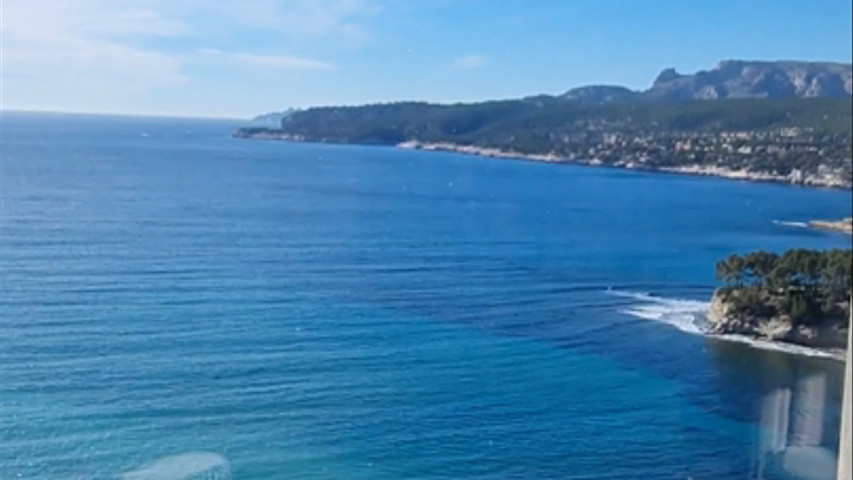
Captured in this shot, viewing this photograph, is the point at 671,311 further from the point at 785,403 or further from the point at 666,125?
the point at 666,125

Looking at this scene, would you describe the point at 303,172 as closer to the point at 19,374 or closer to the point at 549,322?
the point at 549,322

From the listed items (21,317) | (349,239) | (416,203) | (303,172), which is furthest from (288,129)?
(21,317)

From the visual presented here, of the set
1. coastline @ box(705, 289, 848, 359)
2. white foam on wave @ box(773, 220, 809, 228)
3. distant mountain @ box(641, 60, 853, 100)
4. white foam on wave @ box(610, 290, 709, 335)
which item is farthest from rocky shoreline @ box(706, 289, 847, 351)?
white foam on wave @ box(773, 220, 809, 228)

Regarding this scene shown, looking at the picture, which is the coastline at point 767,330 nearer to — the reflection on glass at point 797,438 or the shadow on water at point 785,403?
the shadow on water at point 785,403

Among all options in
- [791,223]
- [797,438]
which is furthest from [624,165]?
[797,438]

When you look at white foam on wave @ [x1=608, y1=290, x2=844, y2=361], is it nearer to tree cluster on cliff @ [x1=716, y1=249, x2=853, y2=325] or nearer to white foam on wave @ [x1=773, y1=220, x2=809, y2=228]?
tree cluster on cliff @ [x1=716, y1=249, x2=853, y2=325]

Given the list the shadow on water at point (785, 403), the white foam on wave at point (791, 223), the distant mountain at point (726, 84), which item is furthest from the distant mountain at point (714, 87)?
the shadow on water at point (785, 403)

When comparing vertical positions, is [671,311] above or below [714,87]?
below
